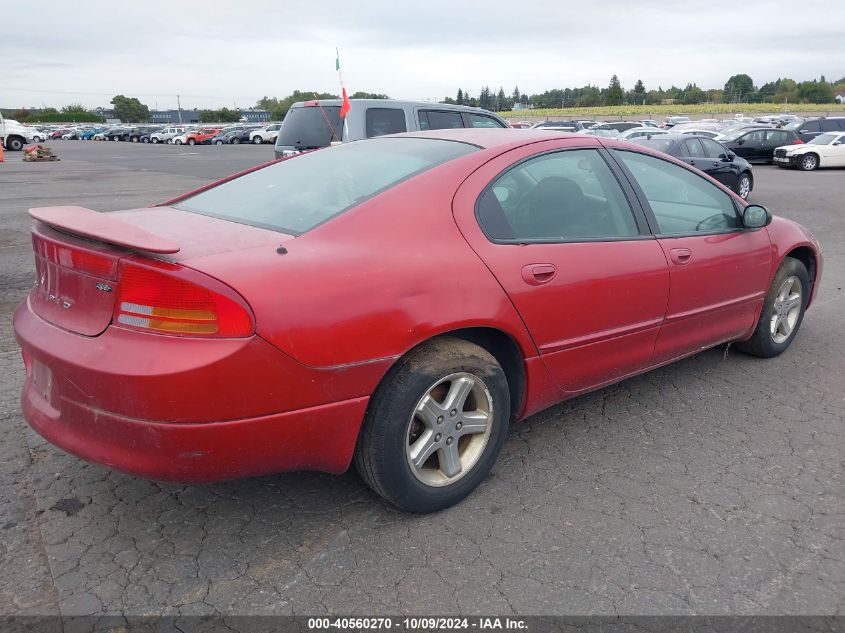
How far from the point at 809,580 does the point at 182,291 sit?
239 cm

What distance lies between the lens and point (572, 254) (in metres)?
3.14

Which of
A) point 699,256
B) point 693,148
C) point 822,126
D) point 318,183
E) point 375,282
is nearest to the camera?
point 375,282

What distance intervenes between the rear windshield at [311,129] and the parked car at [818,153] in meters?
19.0

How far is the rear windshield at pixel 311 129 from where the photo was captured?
1010 centimetres

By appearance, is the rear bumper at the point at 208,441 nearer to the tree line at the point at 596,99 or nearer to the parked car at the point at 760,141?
the parked car at the point at 760,141

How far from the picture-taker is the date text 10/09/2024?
2211 mm

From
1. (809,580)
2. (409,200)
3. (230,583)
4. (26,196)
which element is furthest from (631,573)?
(26,196)

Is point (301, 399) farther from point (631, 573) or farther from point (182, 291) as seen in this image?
point (631, 573)

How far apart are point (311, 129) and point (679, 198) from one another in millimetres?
7417

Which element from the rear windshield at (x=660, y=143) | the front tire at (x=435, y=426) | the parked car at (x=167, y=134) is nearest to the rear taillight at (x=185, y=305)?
the front tire at (x=435, y=426)

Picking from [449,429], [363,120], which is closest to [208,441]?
[449,429]

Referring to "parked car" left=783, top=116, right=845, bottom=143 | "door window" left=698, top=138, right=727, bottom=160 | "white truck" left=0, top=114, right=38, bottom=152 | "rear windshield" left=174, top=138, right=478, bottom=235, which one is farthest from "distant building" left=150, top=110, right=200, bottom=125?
"rear windshield" left=174, top=138, right=478, bottom=235

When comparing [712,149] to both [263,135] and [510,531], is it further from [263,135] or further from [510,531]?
[263,135]

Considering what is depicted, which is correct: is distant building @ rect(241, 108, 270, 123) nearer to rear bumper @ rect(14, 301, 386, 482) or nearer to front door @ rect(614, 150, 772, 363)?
front door @ rect(614, 150, 772, 363)
